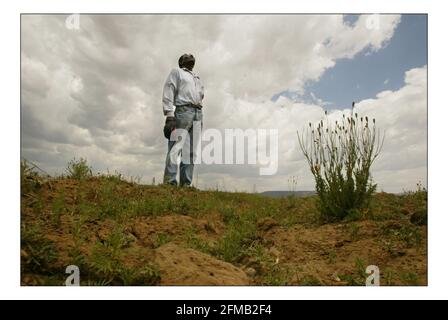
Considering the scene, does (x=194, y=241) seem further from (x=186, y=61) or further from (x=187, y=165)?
(x=186, y=61)

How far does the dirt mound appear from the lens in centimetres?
248

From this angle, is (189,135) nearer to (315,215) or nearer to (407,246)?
(315,215)

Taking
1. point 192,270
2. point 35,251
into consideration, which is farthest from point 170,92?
point 192,270

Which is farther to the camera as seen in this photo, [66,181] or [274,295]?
[66,181]

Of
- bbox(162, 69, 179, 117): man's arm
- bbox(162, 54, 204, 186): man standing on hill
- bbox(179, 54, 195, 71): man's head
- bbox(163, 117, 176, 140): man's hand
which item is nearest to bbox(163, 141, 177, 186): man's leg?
bbox(162, 54, 204, 186): man standing on hill

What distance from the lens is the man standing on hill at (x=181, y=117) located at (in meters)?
6.41

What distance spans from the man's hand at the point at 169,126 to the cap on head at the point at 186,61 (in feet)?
4.29

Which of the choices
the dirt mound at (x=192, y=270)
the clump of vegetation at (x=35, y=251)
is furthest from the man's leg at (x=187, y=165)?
the clump of vegetation at (x=35, y=251)

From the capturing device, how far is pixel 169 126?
632cm
